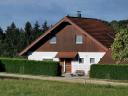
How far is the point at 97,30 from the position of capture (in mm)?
53250

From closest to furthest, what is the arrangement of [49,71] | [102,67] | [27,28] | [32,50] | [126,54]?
[126,54], [102,67], [49,71], [32,50], [27,28]

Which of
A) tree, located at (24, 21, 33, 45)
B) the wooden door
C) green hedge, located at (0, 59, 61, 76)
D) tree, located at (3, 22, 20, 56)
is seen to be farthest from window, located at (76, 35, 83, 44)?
tree, located at (24, 21, 33, 45)

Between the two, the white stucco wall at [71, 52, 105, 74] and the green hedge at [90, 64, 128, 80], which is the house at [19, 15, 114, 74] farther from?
the green hedge at [90, 64, 128, 80]

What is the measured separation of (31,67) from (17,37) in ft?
267

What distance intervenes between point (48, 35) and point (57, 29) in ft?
4.61

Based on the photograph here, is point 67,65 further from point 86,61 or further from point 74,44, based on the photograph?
point 86,61

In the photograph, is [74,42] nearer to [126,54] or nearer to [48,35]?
[48,35]

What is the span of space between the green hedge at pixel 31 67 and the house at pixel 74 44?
6469 mm

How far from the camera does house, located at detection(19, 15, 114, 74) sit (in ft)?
167

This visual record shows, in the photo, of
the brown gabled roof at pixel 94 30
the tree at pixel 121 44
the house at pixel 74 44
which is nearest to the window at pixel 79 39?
the house at pixel 74 44

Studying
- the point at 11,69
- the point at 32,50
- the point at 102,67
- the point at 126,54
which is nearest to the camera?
the point at 126,54

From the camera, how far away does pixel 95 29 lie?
53094 mm

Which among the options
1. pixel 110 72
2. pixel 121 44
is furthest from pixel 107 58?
pixel 121 44

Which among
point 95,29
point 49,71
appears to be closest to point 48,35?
point 95,29
